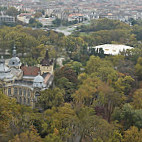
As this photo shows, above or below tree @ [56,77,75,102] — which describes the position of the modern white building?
above

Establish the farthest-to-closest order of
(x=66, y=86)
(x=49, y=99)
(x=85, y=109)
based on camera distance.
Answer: (x=66, y=86) < (x=49, y=99) < (x=85, y=109)

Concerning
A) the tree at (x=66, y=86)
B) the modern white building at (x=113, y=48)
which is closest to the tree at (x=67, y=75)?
the tree at (x=66, y=86)

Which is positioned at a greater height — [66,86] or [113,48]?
[113,48]

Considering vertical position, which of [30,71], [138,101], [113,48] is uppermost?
[30,71]

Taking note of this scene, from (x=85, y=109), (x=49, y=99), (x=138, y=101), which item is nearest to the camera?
(x=85, y=109)

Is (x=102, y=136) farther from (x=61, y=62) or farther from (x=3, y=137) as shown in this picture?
(x=61, y=62)

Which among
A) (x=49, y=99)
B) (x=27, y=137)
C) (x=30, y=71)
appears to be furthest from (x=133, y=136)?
(x=30, y=71)

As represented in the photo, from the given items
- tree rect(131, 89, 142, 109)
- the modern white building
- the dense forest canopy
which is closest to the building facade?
the dense forest canopy

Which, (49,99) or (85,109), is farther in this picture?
(49,99)

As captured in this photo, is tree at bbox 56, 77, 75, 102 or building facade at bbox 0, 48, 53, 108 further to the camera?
tree at bbox 56, 77, 75, 102

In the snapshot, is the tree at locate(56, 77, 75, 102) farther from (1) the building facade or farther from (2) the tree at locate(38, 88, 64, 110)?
(2) the tree at locate(38, 88, 64, 110)

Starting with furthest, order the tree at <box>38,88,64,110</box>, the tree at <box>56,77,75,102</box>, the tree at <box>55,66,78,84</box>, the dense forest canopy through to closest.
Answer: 1. the tree at <box>55,66,78,84</box>
2. the tree at <box>56,77,75,102</box>
3. the tree at <box>38,88,64,110</box>
4. the dense forest canopy

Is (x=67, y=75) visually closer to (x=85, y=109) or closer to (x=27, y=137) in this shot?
(x=85, y=109)
